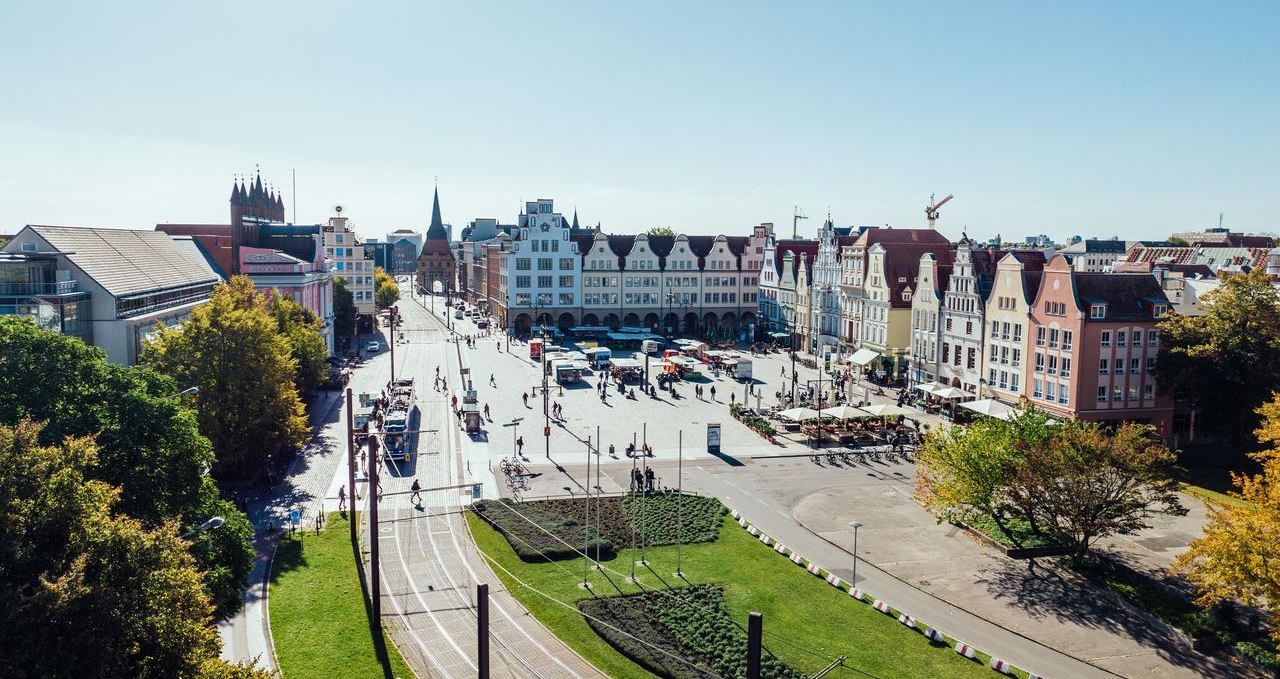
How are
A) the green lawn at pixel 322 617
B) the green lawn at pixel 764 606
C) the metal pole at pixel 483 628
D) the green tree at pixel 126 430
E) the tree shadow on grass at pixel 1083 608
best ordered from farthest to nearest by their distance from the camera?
the tree shadow on grass at pixel 1083 608
the green lawn at pixel 764 606
the green tree at pixel 126 430
the green lawn at pixel 322 617
the metal pole at pixel 483 628

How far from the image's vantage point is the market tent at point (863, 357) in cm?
7903

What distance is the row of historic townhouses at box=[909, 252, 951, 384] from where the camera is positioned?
7269 centimetres

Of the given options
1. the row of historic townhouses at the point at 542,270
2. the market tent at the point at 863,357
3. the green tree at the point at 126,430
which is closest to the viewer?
the green tree at the point at 126,430

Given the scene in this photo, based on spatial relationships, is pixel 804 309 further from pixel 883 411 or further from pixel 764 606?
pixel 764 606

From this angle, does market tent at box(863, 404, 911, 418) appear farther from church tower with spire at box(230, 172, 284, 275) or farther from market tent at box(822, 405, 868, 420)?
church tower with spire at box(230, 172, 284, 275)

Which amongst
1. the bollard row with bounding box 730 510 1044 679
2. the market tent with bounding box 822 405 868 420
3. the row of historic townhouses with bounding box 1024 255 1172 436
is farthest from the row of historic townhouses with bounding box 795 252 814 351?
the bollard row with bounding box 730 510 1044 679

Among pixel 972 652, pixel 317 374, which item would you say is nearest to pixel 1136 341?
pixel 972 652

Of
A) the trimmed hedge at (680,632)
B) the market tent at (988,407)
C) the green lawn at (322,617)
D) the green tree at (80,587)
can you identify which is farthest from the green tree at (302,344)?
the market tent at (988,407)

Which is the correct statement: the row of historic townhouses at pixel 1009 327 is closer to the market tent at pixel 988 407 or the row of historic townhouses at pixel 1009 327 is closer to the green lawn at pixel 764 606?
the market tent at pixel 988 407

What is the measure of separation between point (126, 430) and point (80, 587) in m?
12.7

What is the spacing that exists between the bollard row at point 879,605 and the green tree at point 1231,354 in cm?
3246

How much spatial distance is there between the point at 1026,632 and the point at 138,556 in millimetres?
25825

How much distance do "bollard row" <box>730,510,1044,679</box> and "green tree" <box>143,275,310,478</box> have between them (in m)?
24.4

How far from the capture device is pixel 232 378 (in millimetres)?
43750
